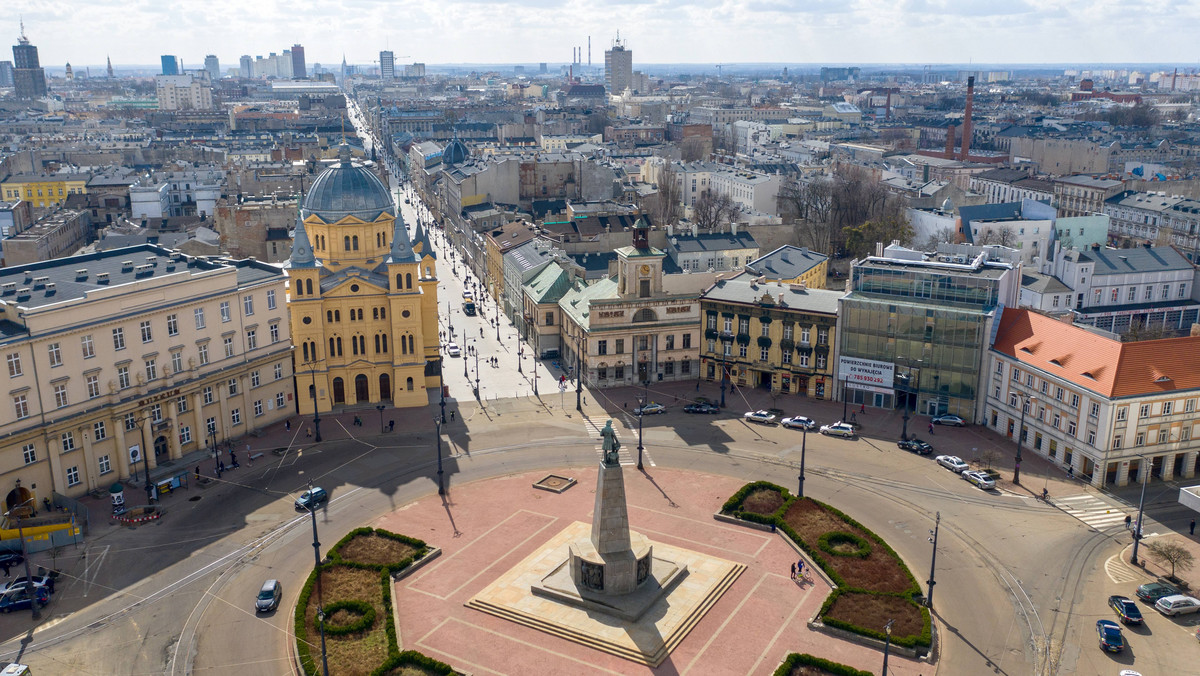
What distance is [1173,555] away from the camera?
62656 millimetres

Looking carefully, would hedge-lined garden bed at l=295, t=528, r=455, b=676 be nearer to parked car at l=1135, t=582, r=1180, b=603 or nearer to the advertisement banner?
parked car at l=1135, t=582, r=1180, b=603

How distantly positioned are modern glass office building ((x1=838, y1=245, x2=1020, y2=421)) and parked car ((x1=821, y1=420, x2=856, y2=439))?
15.9 feet

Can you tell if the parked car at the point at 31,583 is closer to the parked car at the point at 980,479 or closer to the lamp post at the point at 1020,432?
the parked car at the point at 980,479

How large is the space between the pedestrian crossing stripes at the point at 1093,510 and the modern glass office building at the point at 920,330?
17.2 meters

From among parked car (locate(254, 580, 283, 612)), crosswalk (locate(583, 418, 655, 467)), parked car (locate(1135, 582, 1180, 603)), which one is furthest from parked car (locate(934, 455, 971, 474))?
parked car (locate(254, 580, 283, 612))

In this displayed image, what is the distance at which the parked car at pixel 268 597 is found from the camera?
194ft

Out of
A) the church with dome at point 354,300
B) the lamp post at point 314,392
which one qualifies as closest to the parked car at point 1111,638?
the church with dome at point 354,300

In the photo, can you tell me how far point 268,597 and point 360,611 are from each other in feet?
20.5

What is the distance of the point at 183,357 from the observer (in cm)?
8300

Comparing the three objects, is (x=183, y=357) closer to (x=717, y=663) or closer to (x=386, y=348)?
(x=386, y=348)

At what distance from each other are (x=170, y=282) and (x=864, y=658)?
63291 millimetres

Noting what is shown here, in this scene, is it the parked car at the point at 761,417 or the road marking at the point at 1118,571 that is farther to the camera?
the parked car at the point at 761,417

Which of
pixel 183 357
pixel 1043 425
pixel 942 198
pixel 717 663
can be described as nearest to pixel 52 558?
pixel 183 357

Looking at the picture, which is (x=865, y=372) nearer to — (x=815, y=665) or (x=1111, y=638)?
(x=1111, y=638)
